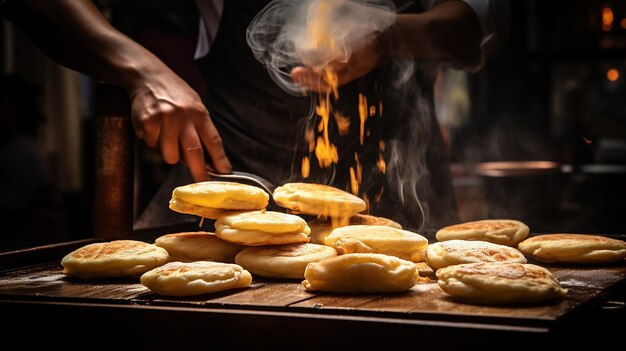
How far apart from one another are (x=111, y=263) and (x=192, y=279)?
0.42 meters

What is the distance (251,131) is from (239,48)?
46cm

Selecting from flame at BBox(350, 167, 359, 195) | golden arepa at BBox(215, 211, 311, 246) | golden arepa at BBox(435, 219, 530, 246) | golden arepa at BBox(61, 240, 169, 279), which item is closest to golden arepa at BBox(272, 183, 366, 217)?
golden arepa at BBox(215, 211, 311, 246)

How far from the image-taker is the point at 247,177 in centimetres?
271

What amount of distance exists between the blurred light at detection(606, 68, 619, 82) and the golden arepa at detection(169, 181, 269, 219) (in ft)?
20.3

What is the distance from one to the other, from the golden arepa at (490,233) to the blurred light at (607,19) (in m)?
5.42

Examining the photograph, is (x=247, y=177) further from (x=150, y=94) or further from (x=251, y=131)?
(x=251, y=131)

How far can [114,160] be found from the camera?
3062mm

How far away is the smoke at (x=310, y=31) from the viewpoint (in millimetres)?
3254

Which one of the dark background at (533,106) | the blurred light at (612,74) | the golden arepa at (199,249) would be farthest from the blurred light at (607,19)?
the golden arepa at (199,249)

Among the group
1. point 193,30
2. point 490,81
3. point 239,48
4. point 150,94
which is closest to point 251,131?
point 239,48

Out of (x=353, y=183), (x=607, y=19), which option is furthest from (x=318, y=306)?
(x=607, y=19)

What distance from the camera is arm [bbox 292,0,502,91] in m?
3.28

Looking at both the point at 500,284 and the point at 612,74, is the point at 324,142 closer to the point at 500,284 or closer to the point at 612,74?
the point at 500,284

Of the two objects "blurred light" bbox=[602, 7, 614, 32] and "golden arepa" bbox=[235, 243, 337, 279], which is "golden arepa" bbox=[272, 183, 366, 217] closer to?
"golden arepa" bbox=[235, 243, 337, 279]
